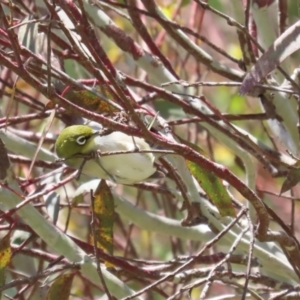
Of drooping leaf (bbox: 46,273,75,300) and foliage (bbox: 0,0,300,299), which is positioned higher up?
→ foliage (bbox: 0,0,300,299)

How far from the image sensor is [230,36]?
2.88 m

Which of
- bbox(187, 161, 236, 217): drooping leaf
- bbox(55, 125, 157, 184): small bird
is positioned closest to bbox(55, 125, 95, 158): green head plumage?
bbox(55, 125, 157, 184): small bird

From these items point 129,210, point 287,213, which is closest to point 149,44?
point 129,210

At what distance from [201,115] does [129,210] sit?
0.28 m

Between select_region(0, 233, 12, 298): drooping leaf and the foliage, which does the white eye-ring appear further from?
select_region(0, 233, 12, 298): drooping leaf

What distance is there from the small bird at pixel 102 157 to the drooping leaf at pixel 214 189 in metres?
0.07

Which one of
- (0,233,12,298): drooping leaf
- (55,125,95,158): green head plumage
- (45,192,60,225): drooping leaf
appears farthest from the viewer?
(45,192,60,225): drooping leaf

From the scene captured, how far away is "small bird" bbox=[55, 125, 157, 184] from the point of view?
90 centimetres

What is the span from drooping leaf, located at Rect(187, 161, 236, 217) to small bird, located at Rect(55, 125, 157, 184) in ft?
0.24

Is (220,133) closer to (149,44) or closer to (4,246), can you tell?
(149,44)

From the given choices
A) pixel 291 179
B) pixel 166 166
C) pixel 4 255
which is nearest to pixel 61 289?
pixel 4 255

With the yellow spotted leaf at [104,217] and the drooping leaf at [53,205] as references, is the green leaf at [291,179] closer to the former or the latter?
the yellow spotted leaf at [104,217]

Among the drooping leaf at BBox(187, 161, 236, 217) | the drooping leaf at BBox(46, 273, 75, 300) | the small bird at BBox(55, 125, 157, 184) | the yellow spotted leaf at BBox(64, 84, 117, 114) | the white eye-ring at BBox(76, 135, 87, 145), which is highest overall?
the yellow spotted leaf at BBox(64, 84, 117, 114)

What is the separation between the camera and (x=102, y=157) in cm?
92
